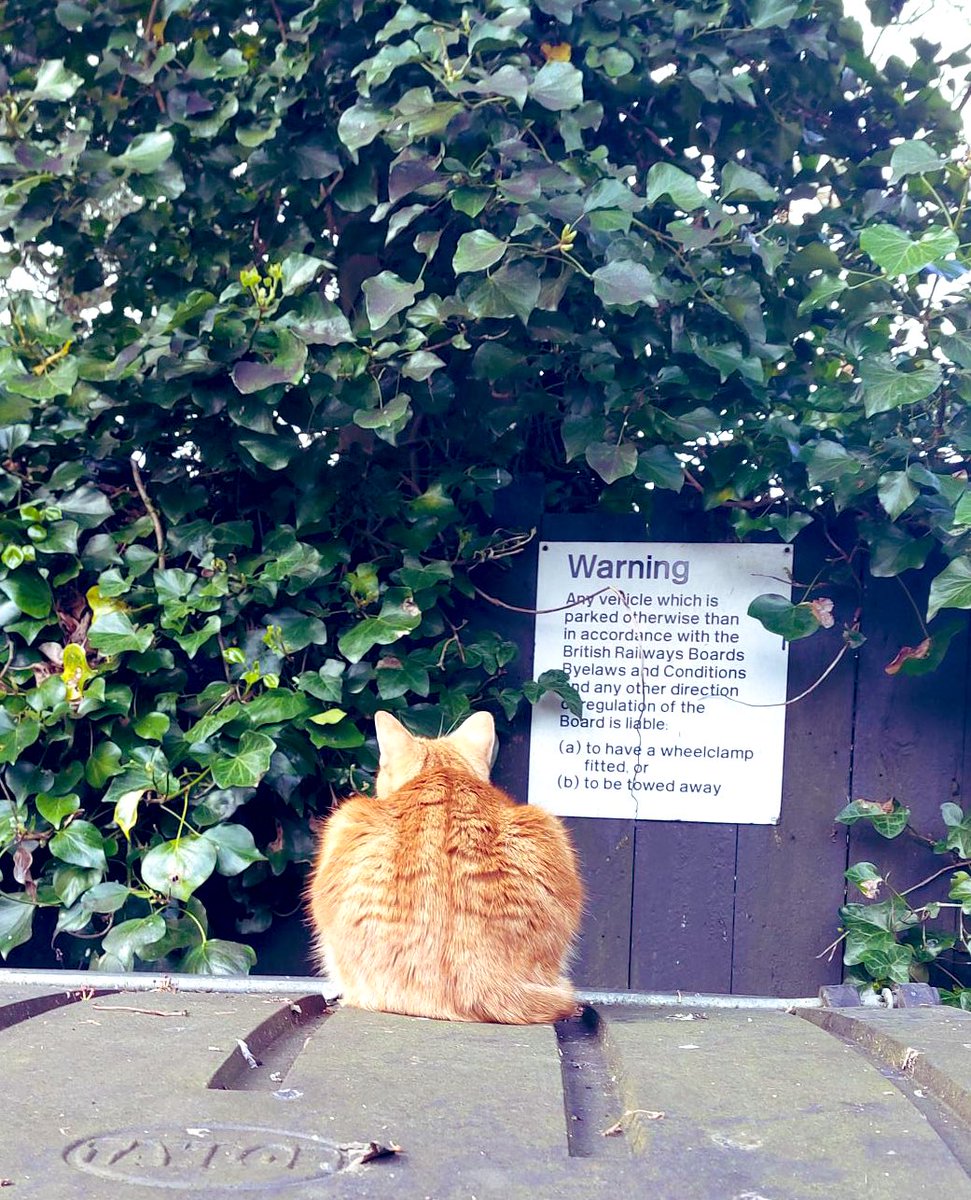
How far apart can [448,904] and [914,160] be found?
1675mm

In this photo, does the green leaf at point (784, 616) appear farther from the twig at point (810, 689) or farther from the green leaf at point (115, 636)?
the green leaf at point (115, 636)

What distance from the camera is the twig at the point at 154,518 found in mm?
2547

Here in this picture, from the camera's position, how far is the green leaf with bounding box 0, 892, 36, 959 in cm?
235

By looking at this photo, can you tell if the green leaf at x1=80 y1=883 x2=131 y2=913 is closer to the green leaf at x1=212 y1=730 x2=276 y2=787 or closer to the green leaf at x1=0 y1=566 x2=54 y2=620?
the green leaf at x1=212 y1=730 x2=276 y2=787

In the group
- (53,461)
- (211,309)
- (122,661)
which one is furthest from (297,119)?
(122,661)

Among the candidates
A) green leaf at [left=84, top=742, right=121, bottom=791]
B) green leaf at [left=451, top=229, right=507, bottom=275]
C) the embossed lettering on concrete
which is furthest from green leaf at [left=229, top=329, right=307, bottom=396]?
the embossed lettering on concrete

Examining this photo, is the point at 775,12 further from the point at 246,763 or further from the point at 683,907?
the point at 683,907

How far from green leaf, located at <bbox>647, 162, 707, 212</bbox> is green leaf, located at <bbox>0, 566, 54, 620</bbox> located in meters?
1.60

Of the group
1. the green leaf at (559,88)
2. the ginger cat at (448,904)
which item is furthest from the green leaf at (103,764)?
the green leaf at (559,88)

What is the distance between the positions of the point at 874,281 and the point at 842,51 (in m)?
0.67

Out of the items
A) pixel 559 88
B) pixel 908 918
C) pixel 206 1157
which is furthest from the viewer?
pixel 908 918

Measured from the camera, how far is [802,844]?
2.71m

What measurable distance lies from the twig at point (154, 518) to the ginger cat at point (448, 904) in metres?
0.88

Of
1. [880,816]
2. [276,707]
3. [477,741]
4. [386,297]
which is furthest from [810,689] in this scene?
[386,297]
